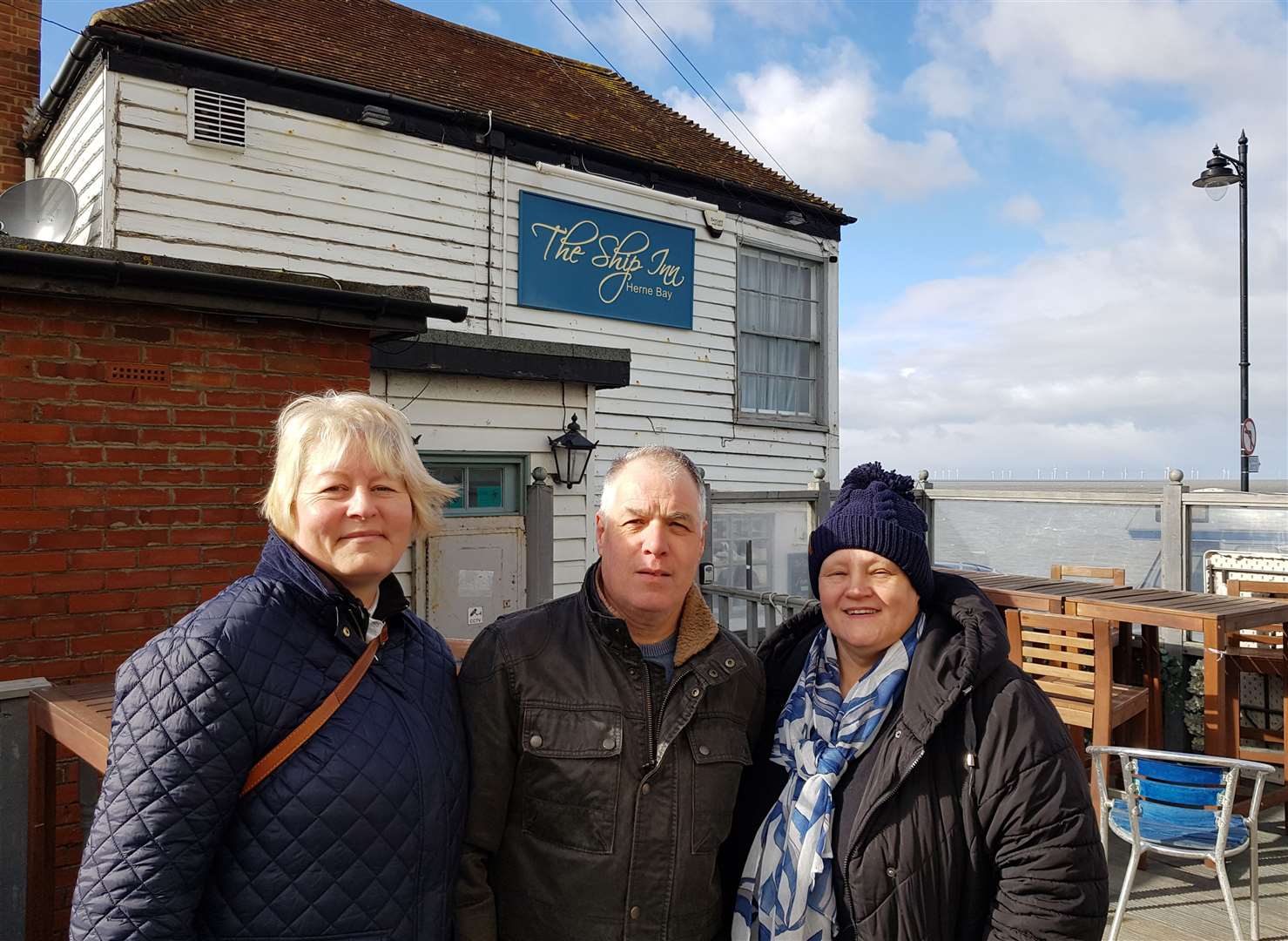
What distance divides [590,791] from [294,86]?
831 centimetres

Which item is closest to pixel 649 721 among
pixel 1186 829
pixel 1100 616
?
pixel 1186 829

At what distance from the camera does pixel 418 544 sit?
6.23 meters

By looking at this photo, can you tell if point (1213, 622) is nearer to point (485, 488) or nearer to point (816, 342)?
point (485, 488)

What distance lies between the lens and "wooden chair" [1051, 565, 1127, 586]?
24.8 ft

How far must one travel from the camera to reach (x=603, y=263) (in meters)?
10.6

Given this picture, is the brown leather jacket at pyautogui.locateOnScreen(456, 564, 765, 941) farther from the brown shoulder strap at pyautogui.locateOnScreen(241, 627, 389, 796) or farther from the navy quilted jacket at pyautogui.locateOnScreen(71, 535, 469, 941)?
the brown shoulder strap at pyautogui.locateOnScreen(241, 627, 389, 796)

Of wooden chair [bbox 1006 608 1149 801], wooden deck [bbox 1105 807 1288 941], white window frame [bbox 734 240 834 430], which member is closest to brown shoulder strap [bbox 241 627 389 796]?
wooden deck [bbox 1105 807 1288 941]

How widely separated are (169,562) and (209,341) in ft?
2.92

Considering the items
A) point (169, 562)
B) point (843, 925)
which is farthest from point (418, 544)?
point (843, 925)

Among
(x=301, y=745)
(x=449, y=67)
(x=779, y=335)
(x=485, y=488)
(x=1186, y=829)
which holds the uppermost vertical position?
(x=449, y=67)

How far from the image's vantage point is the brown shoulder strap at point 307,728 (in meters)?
1.64

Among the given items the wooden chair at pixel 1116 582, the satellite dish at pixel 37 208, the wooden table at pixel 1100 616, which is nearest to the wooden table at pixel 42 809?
the satellite dish at pixel 37 208

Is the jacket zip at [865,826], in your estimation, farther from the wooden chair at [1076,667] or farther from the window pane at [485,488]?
the window pane at [485,488]

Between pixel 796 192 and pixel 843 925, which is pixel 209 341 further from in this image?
pixel 796 192
